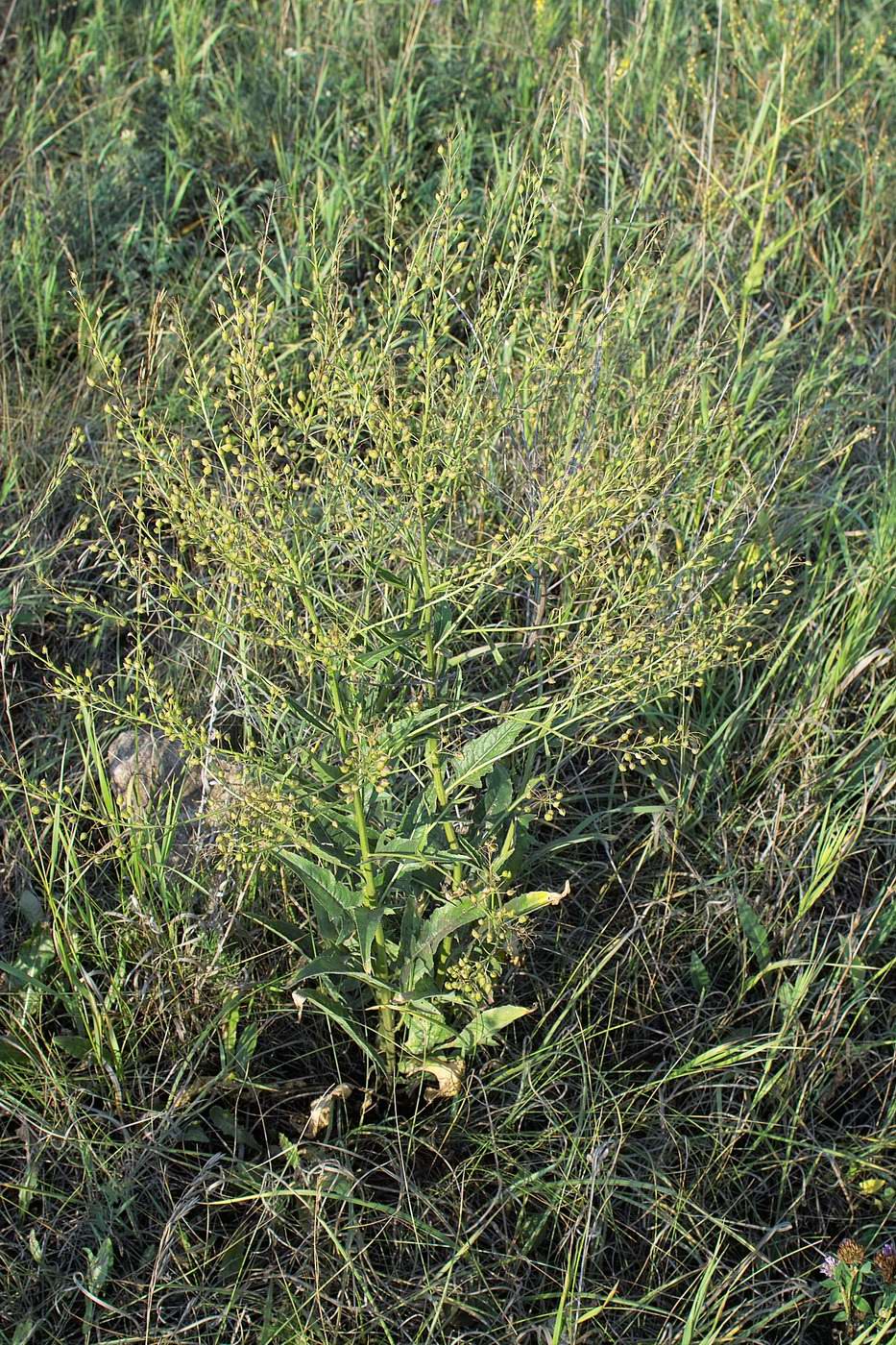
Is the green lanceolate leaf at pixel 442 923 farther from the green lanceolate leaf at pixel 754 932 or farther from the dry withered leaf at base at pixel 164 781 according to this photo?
the green lanceolate leaf at pixel 754 932

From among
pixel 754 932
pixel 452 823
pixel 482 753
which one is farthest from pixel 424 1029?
pixel 754 932

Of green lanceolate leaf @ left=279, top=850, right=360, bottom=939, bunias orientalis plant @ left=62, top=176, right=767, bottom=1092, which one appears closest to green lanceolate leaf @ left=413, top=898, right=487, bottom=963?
bunias orientalis plant @ left=62, top=176, right=767, bottom=1092

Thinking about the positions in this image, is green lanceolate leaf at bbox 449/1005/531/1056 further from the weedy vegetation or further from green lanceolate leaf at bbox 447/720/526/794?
green lanceolate leaf at bbox 447/720/526/794

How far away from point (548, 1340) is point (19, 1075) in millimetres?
907

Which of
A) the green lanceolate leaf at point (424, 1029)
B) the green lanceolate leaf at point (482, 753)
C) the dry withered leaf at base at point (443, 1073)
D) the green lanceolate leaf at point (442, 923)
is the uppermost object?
the green lanceolate leaf at point (482, 753)

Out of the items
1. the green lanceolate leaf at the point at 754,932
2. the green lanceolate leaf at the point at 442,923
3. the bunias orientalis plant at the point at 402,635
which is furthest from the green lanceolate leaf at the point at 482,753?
the green lanceolate leaf at the point at 754,932

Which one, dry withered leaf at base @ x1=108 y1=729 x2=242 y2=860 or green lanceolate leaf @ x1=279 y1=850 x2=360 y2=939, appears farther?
dry withered leaf at base @ x1=108 y1=729 x2=242 y2=860

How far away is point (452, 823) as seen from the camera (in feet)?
6.25

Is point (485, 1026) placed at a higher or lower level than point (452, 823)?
lower

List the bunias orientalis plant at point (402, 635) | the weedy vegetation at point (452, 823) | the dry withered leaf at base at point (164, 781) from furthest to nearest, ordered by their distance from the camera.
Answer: the dry withered leaf at base at point (164, 781)
the weedy vegetation at point (452, 823)
the bunias orientalis plant at point (402, 635)

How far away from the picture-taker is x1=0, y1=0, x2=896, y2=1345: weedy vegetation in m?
1.79

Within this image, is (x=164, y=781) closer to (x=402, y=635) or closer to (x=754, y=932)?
(x=402, y=635)

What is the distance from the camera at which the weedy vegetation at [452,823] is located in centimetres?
179

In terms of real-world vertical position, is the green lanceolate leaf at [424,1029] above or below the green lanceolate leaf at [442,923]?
below
